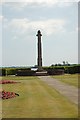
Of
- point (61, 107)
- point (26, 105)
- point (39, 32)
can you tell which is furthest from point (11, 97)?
point (39, 32)

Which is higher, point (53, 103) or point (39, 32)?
point (39, 32)

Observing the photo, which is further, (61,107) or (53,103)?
(53,103)

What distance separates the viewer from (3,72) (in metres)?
54.7

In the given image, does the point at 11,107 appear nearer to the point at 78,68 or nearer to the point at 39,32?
the point at 39,32

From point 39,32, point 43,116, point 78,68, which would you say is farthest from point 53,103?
point 78,68

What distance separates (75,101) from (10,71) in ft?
136

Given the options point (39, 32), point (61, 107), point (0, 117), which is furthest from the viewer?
point (39, 32)

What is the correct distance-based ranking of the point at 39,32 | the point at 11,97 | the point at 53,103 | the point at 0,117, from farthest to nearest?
the point at 39,32 < the point at 11,97 < the point at 53,103 < the point at 0,117

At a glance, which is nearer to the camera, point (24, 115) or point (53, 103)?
point (24, 115)

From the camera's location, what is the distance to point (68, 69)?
5781 centimetres

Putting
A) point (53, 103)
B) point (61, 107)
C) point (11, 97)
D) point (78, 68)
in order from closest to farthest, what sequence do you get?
point (61, 107)
point (53, 103)
point (11, 97)
point (78, 68)

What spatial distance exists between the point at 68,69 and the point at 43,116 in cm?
4635

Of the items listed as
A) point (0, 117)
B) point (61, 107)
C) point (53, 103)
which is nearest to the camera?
point (0, 117)

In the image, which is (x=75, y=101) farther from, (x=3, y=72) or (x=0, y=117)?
(x=3, y=72)
